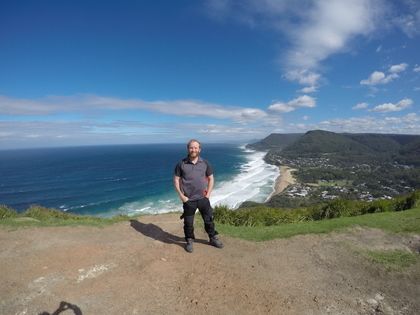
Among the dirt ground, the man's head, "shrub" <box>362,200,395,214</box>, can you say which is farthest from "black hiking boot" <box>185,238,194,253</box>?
"shrub" <box>362,200,395,214</box>

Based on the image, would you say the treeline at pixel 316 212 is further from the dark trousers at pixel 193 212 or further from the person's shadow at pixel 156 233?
the dark trousers at pixel 193 212

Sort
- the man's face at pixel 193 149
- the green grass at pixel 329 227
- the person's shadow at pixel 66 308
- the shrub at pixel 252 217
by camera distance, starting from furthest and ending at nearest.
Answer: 1. the shrub at pixel 252 217
2. the green grass at pixel 329 227
3. the man's face at pixel 193 149
4. the person's shadow at pixel 66 308

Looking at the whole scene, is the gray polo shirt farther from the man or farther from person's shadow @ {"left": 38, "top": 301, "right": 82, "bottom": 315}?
person's shadow @ {"left": 38, "top": 301, "right": 82, "bottom": 315}

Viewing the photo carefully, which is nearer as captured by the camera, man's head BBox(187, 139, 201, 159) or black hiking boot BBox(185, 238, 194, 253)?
man's head BBox(187, 139, 201, 159)

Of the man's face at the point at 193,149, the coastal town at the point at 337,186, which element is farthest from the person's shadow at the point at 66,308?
the coastal town at the point at 337,186

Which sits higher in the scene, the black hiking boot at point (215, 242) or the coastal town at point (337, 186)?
the black hiking boot at point (215, 242)

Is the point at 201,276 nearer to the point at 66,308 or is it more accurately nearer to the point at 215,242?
the point at 215,242

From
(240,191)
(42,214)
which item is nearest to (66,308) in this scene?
(42,214)
